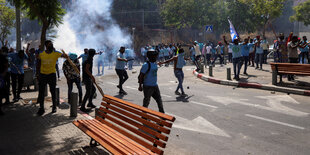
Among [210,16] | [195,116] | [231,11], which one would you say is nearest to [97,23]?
[210,16]

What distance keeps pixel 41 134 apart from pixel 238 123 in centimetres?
412

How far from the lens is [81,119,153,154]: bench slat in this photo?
376cm

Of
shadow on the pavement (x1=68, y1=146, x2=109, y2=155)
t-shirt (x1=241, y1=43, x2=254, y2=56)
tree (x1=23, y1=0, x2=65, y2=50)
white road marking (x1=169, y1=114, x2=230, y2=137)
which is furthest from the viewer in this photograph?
t-shirt (x1=241, y1=43, x2=254, y2=56)

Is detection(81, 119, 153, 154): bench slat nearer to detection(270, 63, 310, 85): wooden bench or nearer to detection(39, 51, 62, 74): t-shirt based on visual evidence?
detection(39, 51, 62, 74): t-shirt

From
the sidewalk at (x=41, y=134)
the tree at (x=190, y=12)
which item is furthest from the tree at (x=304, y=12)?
the sidewalk at (x=41, y=134)

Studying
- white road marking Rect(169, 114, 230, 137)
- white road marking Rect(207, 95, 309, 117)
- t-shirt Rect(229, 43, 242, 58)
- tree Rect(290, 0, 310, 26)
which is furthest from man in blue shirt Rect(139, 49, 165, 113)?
tree Rect(290, 0, 310, 26)

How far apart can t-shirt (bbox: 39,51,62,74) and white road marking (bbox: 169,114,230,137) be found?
3.34 m

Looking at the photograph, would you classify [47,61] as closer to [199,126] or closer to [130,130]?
[130,130]

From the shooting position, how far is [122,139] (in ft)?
13.9

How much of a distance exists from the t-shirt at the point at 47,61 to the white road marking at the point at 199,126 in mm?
3337

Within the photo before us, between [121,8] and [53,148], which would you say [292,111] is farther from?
[121,8]

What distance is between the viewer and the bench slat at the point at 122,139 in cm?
376

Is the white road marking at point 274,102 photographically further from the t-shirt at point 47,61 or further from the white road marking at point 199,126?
the t-shirt at point 47,61

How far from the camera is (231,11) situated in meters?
37.5
